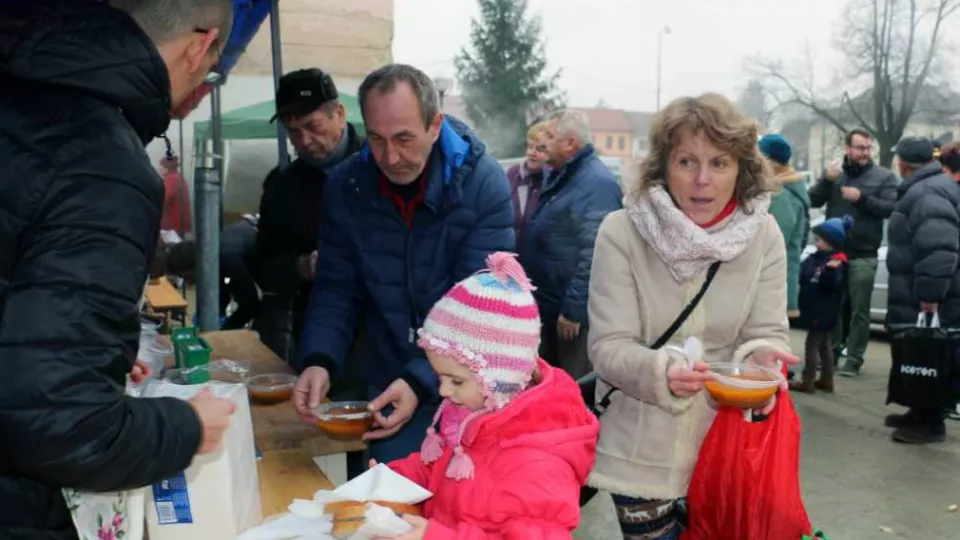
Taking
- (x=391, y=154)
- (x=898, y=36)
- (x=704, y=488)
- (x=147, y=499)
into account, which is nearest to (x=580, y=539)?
(x=704, y=488)

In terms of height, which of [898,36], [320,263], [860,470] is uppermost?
[898,36]

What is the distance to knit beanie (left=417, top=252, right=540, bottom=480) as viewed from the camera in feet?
5.79

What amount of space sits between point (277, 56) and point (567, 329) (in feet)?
7.25

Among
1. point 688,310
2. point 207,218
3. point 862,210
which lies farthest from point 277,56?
point 862,210

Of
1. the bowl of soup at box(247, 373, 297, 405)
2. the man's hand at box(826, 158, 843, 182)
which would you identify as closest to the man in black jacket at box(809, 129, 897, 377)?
the man's hand at box(826, 158, 843, 182)

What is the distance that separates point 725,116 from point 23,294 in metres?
1.74

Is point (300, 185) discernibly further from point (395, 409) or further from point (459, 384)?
point (459, 384)

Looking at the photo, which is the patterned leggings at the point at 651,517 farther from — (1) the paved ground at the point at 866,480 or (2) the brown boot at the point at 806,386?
(2) the brown boot at the point at 806,386

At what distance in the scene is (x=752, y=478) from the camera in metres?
2.12

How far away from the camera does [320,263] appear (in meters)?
2.74

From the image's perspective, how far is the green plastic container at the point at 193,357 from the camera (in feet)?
8.21

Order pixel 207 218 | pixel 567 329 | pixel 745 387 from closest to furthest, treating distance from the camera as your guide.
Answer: pixel 745 387 < pixel 207 218 < pixel 567 329

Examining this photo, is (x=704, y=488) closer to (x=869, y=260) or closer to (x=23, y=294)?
(x=23, y=294)

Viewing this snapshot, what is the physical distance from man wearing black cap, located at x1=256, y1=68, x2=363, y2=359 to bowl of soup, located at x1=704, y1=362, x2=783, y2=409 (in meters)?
1.90
